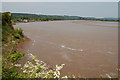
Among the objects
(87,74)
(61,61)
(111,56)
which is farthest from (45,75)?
(111,56)

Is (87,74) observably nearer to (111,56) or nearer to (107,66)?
(107,66)

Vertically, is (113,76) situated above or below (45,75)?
below

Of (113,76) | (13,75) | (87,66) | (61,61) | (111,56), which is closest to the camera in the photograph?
(13,75)

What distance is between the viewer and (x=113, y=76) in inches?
132

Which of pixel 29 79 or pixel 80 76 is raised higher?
pixel 29 79

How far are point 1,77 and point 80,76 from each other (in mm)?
2186

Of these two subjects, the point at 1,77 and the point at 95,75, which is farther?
the point at 95,75

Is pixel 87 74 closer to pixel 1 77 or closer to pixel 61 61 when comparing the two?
pixel 61 61

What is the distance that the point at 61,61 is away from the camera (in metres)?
4.49

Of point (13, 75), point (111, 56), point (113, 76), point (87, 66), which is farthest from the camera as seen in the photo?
point (111, 56)

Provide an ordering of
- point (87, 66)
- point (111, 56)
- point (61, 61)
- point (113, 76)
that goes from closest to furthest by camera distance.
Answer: point (113, 76) → point (87, 66) → point (61, 61) → point (111, 56)

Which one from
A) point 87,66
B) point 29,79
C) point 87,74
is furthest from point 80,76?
point 29,79

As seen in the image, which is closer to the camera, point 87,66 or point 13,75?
point 13,75

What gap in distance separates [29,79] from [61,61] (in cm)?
193
